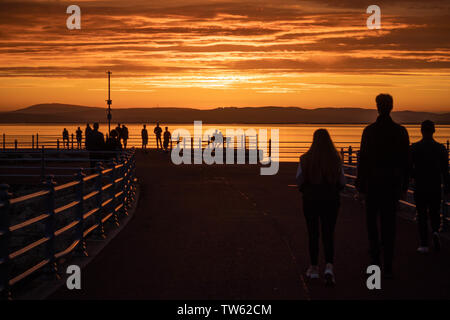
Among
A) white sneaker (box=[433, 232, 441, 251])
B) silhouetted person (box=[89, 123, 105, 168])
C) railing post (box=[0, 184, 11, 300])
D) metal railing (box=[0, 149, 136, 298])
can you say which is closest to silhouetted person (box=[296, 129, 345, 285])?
white sneaker (box=[433, 232, 441, 251])

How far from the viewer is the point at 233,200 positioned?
63.3 feet

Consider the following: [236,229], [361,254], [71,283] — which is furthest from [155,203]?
[71,283]

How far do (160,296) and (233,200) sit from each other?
11.6 metres

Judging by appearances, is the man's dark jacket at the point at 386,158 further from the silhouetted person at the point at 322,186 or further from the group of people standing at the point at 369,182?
the silhouetted person at the point at 322,186

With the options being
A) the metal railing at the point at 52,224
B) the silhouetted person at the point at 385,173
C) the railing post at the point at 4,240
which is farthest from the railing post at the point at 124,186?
the railing post at the point at 4,240

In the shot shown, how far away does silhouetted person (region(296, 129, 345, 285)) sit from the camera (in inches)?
329

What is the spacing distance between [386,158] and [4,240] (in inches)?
180

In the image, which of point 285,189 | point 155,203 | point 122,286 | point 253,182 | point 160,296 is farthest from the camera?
point 253,182

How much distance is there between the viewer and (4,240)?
728 cm

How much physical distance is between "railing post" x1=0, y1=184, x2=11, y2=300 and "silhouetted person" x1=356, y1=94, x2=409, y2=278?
4305 millimetres

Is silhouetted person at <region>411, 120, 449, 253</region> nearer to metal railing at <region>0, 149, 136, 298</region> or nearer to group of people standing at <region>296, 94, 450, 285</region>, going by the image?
group of people standing at <region>296, 94, 450, 285</region>

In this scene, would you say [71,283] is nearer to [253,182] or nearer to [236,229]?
[236,229]

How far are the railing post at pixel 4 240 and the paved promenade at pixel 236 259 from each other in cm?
64

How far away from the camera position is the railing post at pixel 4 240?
7211 mm
